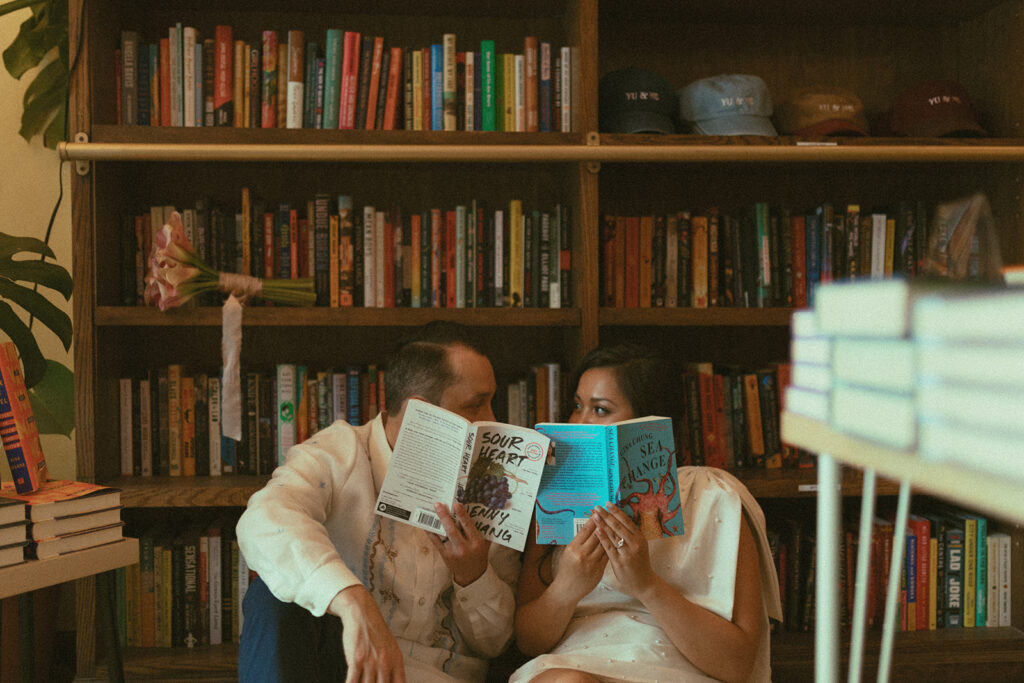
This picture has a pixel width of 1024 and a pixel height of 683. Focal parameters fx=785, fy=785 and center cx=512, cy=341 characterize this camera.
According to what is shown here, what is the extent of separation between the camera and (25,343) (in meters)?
1.62

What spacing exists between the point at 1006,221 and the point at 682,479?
1.14m

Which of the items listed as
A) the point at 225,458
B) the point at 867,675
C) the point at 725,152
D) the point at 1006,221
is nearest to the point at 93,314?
the point at 225,458

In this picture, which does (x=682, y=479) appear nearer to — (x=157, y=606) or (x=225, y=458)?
→ (x=225, y=458)

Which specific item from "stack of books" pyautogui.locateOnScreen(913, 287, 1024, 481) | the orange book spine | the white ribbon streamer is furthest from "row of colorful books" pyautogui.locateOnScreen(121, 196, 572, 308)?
"stack of books" pyautogui.locateOnScreen(913, 287, 1024, 481)

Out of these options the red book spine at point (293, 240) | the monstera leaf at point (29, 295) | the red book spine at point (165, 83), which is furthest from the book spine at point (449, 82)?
the monstera leaf at point (29, 295)

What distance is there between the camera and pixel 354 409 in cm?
185

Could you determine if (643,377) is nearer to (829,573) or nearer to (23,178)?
(829,573)

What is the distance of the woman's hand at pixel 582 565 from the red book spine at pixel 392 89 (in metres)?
1.02

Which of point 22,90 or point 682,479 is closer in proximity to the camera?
point 682,479

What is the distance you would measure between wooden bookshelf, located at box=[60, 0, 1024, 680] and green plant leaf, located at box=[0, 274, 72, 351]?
50mm

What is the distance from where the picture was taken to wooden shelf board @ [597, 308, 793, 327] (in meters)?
1.79

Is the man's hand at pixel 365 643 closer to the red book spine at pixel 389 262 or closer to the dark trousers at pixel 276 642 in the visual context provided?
the dark trousers at pixel 276 642

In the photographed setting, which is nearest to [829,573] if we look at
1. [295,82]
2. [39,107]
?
[295,82]

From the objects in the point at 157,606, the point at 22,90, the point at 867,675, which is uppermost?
the point at 22,90
